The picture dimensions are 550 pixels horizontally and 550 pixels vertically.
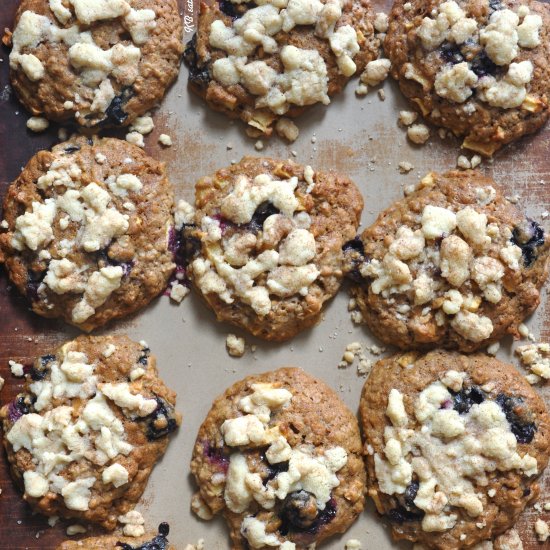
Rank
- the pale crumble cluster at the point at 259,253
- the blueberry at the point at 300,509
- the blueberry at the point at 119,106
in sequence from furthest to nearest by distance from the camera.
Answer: the blueberry at the point at 119,106 → the pale crumble cluster at the point at 259,253 → the blueberry at the point at 300,509

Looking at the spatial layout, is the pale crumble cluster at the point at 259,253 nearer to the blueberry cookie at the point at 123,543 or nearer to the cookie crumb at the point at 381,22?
the cookie crumb at the point at 381,22

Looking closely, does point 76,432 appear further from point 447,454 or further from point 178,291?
point 447,454

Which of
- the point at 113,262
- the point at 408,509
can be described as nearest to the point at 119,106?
the point at 113,262

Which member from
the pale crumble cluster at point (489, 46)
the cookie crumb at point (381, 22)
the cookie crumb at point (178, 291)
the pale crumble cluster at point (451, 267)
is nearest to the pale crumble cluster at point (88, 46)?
the cookie crumb at point (178, 291)

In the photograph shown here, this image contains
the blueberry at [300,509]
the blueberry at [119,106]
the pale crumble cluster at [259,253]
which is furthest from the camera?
the blueberry at [119,106]

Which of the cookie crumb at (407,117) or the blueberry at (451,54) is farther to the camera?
the cookie crumb at (407,117)

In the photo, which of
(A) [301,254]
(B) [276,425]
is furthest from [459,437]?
(A) [301,254]

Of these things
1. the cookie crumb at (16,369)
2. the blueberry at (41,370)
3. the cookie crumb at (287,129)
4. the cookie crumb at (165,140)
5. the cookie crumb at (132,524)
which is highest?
the cookie crumb at (287,129)

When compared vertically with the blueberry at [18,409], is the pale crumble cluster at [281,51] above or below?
above
